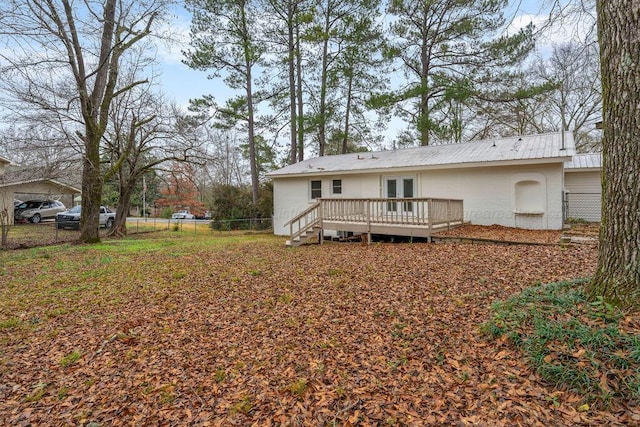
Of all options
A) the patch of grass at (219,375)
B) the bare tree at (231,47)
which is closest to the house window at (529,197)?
the patch of grass at (219,375)

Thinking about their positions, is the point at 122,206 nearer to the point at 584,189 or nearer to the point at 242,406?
the point at 242,406

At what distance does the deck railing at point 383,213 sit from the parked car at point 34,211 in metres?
17.6

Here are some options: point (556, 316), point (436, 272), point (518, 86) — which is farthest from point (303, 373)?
point (518, 86)

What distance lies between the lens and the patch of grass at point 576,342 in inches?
91.7

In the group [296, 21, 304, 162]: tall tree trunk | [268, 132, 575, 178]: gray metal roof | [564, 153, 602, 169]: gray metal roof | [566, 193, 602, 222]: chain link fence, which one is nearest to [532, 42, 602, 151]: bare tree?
[564, 153, 602, 169]: gray metal roof

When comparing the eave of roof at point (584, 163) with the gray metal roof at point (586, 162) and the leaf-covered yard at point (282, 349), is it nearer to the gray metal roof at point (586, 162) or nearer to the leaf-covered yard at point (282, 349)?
the gray metal roof at point (586, 162)

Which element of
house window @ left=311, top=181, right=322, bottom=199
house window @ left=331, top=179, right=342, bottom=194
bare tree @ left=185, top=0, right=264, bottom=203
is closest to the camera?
house window @ left=331, top=179, right=342, bottom=194

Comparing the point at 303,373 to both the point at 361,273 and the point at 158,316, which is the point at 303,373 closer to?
the point at 158,316

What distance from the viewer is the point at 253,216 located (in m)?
20.2

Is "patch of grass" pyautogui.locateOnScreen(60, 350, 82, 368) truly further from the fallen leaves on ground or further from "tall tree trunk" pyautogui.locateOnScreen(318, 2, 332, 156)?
"tall tree trunk" pyautogui.locateOnScreen(318, 2, 332, 156)

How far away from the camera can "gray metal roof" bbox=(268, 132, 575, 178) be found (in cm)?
1002

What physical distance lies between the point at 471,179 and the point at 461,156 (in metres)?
1.01

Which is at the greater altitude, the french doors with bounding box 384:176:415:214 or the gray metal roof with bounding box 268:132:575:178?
the gray metal roof with bounding box 268:132:575:178

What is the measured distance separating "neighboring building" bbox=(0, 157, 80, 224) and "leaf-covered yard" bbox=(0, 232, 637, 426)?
37.4ft
